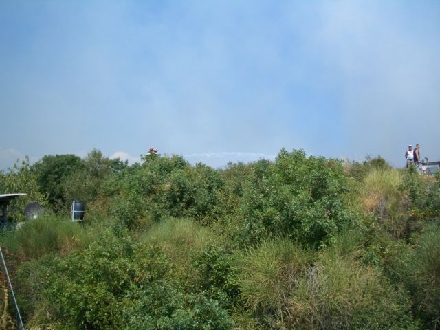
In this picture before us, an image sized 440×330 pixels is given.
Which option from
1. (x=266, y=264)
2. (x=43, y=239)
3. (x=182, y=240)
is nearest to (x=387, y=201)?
(x=182, y=240)

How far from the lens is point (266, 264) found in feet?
27.6

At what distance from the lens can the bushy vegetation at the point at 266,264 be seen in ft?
25.7

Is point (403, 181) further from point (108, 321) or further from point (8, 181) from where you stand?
point (8, 181)

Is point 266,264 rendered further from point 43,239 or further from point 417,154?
point 417,154

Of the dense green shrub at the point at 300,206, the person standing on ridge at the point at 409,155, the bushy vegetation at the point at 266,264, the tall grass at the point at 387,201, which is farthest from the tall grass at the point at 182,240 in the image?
the person standing on ridge at the point at 409,155

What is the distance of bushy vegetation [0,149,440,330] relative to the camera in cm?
783

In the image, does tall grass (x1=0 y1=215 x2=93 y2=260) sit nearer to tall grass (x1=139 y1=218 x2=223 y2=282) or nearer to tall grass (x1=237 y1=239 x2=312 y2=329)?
tall grass (x1=139 y1=218 x2=223 y2=282)

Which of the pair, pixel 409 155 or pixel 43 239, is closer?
pixel 43 239

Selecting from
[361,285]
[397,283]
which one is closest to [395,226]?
[397,283]

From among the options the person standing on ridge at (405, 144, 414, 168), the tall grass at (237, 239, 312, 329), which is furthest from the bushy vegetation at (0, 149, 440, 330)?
the person standing on ridge at (405, 144, 414, 168)

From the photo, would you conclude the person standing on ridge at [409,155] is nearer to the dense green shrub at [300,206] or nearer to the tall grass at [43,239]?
the dense green shrub at [300,206]

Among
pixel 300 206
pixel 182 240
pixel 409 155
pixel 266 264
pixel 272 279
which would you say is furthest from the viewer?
pixel 409 155

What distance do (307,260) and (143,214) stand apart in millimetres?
6588

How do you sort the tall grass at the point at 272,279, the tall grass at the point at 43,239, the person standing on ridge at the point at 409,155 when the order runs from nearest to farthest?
1. the tall grass at the point at 272,279
2. the tall grass at the point at 43,239
3. the person standing on ridge at the point at 409,155
